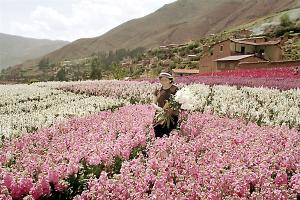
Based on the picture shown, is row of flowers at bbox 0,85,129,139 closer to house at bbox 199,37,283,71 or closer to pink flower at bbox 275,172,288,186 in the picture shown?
pink flower at bbox 275,172,288,186

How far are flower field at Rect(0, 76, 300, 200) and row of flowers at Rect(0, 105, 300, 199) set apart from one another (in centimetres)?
1

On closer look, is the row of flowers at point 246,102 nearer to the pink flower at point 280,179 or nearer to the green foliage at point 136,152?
the green foliage at point 136,152

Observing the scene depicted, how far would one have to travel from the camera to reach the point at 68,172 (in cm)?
616

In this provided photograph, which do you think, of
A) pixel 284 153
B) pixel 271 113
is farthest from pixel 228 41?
pixel 284 153

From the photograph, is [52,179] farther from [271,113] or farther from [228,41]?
[228,41]

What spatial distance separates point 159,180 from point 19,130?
5.66 metres

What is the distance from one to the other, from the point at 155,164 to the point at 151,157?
1.92 ft

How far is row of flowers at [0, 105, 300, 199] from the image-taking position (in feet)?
17.5

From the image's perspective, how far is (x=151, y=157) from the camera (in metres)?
6.99

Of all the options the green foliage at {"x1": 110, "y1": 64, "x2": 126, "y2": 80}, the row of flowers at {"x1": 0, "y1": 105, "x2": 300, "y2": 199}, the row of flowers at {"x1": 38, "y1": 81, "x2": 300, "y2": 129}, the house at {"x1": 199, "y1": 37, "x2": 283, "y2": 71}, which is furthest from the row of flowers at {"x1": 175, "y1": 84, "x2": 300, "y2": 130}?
the house at {"x1": 199, "y1": 37, "x2": 283, "y2": 71}

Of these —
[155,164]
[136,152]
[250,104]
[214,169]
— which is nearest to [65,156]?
[136,152]

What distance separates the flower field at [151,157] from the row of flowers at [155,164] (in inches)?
0.6

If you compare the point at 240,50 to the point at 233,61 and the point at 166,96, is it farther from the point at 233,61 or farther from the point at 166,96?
the point at 166,96

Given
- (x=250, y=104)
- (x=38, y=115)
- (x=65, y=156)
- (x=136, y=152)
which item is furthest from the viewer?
(x=250, y=104)
